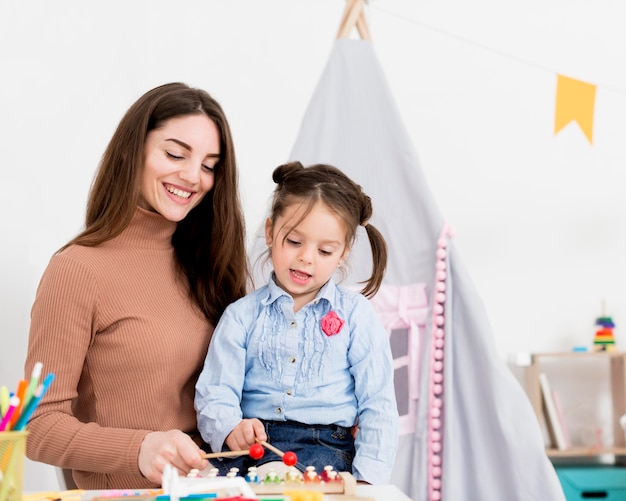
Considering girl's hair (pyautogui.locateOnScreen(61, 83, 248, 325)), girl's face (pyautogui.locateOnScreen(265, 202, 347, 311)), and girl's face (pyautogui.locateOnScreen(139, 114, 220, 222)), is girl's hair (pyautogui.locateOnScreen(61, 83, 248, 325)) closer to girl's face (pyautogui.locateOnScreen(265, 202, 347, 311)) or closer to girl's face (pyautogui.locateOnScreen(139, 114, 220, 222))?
girl's face (pyautogui.locateOnScreen(139, 114, 220, 222))

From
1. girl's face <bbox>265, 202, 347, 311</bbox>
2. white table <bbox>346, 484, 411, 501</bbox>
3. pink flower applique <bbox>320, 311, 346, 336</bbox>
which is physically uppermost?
girl's face <bbox>265, 202, 347, 311</bbox>

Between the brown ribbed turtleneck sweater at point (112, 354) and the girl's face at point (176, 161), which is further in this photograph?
the girl's face at point (176, 161)

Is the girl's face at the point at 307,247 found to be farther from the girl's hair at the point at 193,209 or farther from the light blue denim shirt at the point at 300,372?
the girl's hair at the point at 193,209

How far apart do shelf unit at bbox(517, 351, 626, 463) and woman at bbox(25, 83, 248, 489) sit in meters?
1.57

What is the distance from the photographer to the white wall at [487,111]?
262 cm

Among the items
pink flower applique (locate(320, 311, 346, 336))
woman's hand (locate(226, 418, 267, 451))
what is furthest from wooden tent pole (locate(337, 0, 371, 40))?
woman's hand (locate(226, 418, 267, 451))

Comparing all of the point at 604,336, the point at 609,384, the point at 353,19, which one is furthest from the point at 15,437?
the point at 609,384

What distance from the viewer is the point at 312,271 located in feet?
4.53

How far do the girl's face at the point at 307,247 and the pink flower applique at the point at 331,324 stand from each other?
64 mm

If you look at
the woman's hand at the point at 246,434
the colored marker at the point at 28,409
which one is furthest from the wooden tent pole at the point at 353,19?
the colored marker at the point at 28,409

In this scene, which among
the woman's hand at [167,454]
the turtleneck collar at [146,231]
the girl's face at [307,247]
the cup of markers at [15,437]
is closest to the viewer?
the cup of markers at [15,437]

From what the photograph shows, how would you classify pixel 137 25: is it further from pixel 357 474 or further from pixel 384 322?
pixel 357 474

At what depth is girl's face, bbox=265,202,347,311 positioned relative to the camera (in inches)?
54.2

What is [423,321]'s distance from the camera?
6.54ft
